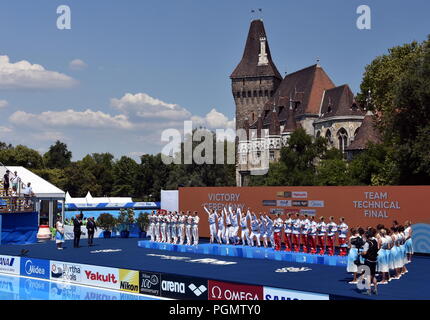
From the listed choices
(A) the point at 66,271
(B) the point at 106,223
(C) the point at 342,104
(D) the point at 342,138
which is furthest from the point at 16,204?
(C) the point at 342,104

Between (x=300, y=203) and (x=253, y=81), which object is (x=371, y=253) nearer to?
(x=300, y=203)

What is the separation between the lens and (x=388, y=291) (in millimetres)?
15758

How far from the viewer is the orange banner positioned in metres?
24.3

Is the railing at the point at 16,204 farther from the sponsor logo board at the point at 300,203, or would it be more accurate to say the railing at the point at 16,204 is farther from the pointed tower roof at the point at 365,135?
the pointed tower roof at the point at 365,135

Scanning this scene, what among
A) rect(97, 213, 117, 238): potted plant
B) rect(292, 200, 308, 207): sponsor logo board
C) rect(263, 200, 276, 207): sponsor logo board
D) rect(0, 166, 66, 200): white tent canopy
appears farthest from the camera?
rect(97, 213, 117, 238): potted plant

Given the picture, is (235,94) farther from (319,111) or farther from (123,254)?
(123,254)

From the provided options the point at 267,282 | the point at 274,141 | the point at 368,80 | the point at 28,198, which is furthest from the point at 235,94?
the point at 267,282

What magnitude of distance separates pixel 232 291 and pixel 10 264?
41.6 ft

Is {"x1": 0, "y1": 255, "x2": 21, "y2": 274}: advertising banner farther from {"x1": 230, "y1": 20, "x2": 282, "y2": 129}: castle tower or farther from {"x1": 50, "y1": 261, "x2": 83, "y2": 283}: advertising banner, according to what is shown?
{"x1": 230, "y1": 20, "x2": 282, "y2": 129}: castle tower

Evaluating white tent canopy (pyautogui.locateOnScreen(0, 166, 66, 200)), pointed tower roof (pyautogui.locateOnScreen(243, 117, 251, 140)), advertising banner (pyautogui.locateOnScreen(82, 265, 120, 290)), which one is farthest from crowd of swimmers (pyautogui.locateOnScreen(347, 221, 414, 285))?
pointed tower roof (pyautogui.locateOnScreen(243, 117, 251, 140))

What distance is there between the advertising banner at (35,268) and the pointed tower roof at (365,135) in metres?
47.8

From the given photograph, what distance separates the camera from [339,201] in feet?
87.8

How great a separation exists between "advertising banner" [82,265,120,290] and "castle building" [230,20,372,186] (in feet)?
161

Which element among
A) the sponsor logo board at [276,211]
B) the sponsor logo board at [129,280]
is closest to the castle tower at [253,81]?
the sponsor logo board at [276,211]
